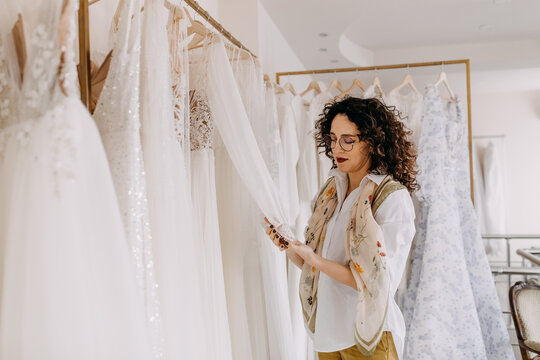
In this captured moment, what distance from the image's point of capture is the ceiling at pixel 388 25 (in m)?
3.04

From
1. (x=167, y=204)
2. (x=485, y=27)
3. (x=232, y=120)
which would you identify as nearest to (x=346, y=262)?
(x=232, y=120)

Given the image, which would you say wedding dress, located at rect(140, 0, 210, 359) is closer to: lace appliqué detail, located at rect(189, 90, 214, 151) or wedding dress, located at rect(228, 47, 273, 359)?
lace appliqué detail, located at rect(189, 90, 214, 151)

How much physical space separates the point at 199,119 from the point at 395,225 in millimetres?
704

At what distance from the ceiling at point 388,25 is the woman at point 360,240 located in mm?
1550

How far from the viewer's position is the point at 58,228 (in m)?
0.77

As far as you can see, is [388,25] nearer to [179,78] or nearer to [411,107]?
[411,107]

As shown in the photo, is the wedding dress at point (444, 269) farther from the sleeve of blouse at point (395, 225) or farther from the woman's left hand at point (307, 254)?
the woman's left hand at point (307, 254)

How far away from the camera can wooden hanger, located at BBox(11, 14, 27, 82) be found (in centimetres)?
88

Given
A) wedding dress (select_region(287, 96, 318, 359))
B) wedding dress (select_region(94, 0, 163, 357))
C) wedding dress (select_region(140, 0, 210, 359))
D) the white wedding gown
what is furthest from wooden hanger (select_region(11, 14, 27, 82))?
wedding dress (select_region(287, 96, 318, 359))

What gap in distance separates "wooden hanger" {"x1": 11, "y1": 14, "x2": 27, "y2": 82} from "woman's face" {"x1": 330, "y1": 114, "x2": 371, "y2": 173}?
978 millimetres

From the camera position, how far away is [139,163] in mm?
961

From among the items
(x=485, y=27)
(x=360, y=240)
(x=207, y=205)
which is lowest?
(x=360, y=240)

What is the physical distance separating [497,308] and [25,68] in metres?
2.78

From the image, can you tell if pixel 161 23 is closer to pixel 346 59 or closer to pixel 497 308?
pixel 497 308
